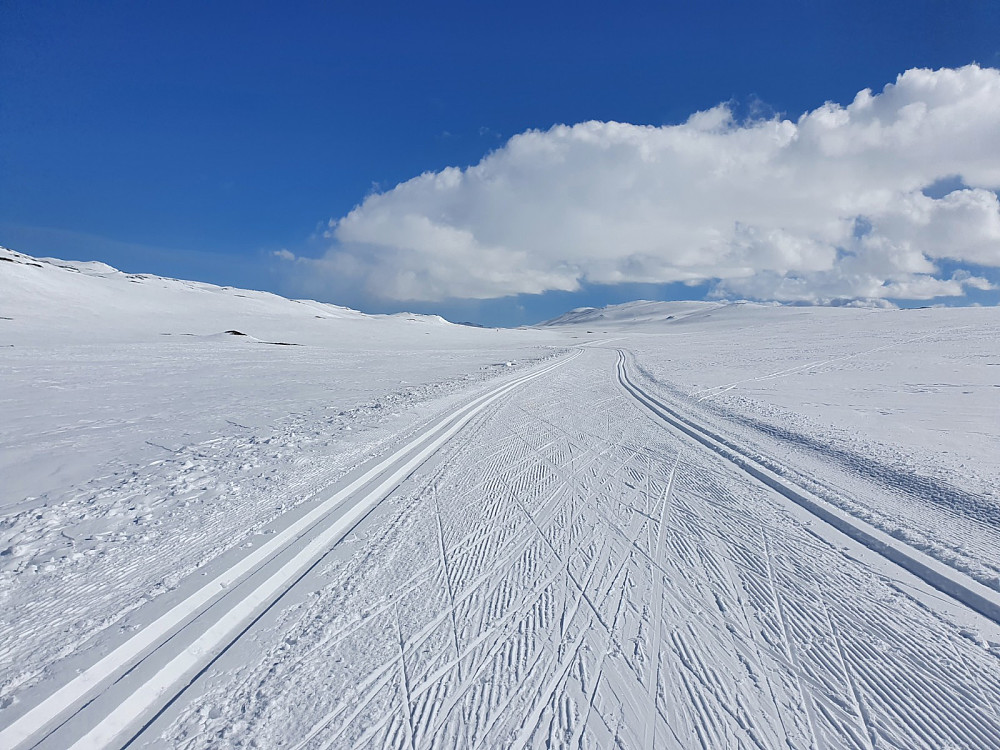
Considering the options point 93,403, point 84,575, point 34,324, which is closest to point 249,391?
point 93,403

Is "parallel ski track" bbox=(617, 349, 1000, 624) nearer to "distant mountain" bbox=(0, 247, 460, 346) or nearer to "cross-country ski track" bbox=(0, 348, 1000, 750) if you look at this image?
"cross-country ski track" bbox=(0, 348, 1000, 750)

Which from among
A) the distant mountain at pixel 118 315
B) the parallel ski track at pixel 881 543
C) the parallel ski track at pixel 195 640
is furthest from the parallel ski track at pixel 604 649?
the distant mountain at pixel 118 315

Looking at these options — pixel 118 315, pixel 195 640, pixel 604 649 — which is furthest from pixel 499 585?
pixel 118 315

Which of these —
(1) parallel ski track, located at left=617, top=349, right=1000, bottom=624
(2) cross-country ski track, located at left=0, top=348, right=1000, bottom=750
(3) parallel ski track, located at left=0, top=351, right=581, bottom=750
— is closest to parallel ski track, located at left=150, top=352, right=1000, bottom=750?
(2) cross-country ski track, located at left=0, top=348, right=1000, bottom=750

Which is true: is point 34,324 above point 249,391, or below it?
above

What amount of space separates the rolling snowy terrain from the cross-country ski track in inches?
0.6

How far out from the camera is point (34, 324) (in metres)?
37.0

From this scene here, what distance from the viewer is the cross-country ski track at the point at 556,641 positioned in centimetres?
231

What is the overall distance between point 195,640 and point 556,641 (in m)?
2.11

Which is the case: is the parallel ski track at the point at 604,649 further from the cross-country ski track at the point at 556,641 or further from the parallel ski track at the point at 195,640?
the parallel ski track at the point at 195,640

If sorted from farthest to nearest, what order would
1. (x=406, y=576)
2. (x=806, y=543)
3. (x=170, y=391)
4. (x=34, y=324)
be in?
(x=34, y=324)
(x=170, y=391)
(x=806, y=543)
(x=406, y=576)

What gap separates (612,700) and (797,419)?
27.6 ft

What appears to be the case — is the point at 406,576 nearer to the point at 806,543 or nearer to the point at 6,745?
the point at 6,745

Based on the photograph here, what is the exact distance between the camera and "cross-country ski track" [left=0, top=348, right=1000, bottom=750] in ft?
7.57
